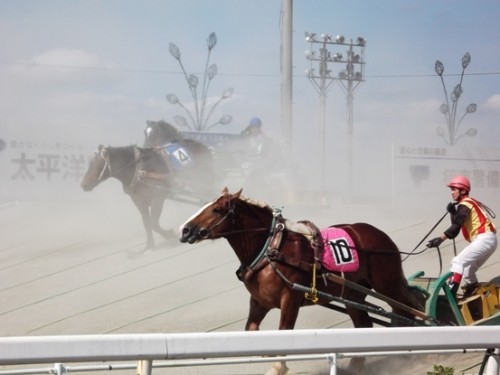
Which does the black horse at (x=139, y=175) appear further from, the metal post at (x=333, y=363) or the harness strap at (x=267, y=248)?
the metal post at (x=333, y=363)

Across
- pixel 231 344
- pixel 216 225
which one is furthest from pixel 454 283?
pixel 231 344

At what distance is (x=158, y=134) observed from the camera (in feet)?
54.0

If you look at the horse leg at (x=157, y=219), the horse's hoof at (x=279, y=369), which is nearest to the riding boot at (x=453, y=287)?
the horse's hoof at (x=279, y=369)

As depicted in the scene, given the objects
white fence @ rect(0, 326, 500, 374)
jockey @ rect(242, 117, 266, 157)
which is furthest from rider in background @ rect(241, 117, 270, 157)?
white fence @ rect(0, 326, 500, 374)

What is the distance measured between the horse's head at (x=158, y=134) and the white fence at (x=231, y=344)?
1212cm

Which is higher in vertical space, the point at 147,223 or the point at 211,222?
the point at 211,222

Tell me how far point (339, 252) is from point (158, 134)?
867 centimetres

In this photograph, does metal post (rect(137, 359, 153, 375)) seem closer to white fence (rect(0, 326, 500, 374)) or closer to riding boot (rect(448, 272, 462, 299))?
white fence (rect(0, 326, 500, 374))

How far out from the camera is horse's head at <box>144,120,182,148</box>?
53.8ft

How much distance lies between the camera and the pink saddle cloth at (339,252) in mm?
8242

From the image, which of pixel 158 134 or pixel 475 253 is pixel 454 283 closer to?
pixel 475 253

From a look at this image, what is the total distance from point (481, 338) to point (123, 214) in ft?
47.0

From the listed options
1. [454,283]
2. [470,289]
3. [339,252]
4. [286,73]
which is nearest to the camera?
[339,252]

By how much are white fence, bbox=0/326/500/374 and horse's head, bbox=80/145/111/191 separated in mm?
10643
